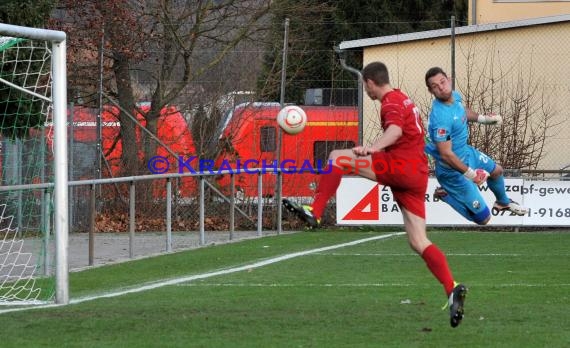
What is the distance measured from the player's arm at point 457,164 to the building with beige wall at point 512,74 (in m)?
12.2

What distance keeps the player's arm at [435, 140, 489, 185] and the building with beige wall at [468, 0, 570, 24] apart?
18119mm

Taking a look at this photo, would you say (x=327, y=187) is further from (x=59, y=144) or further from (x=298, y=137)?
(x=298, y=137)

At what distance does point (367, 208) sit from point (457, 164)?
35.3 ft

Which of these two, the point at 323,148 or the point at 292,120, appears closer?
the point at 292,120

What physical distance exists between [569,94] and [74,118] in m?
10.3

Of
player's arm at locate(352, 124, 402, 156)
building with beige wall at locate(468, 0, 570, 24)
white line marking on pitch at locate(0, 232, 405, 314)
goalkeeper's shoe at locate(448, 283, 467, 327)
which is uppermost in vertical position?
building with beige wall at locate(468, 0, 570, 24)

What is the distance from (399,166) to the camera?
938 centimetres

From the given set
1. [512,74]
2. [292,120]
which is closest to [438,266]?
[292,120]

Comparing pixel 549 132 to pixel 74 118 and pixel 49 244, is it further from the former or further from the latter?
pixel 49 244

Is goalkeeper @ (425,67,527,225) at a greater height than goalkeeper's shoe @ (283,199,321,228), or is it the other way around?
goalkeeper @ (425,67,527,225)

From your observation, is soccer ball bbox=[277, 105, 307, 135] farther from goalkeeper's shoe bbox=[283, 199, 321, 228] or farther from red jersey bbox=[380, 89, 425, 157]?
red jersey bbox=[380, 89, 425, 157]

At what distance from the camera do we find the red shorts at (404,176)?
9.38 meters

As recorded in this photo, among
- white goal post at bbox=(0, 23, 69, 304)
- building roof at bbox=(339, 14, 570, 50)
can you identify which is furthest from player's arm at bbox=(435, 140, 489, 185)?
building roof at bbox=(339, 14, 570, 50)

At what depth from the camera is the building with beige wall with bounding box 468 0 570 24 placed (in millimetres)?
28859
